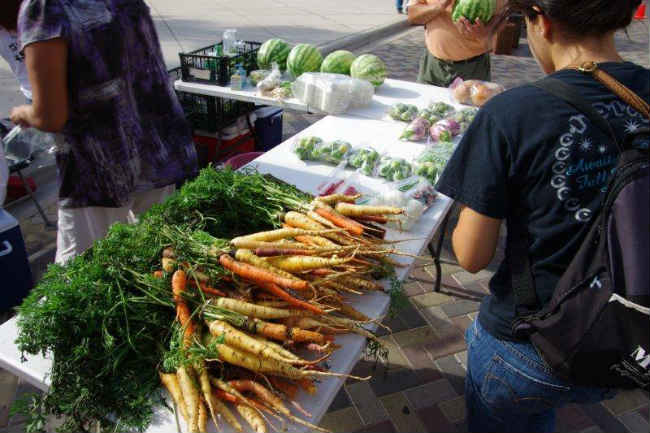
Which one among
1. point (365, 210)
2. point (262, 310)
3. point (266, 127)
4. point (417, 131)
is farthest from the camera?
point (266, 127)

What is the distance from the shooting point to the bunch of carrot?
149cm

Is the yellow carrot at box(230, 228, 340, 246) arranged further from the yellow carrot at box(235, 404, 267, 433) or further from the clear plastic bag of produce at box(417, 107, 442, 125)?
the clear plastic bag of produce at box(417, 107, 442, 125)

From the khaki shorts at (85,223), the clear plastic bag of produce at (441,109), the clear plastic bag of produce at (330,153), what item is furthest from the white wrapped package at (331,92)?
Result: the khaki shorts at (85,223)

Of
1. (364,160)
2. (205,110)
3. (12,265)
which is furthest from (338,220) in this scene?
(205,110)

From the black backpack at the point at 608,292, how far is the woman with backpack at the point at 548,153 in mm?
27

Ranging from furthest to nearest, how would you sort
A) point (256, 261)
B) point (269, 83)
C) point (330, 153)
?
point (269, 83) < point (330, 153) < point (256, 261)

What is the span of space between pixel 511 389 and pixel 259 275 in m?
0.97

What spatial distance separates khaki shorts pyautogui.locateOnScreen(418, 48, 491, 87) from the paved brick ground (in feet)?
5.71

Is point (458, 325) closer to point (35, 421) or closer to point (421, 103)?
point (421, 103)

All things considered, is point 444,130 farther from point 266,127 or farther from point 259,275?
point 266,127

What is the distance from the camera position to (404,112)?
3.61 metres

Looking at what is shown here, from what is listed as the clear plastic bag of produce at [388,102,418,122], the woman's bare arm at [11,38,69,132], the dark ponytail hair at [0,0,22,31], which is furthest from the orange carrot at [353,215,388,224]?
the dark ponytail hair at [0,0,22,31]

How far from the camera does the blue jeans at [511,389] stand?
1.57 m

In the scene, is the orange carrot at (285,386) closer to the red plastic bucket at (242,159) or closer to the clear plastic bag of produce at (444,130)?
the clear plastic bag of produce at (444,130)
